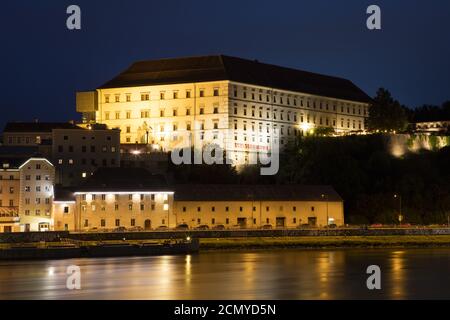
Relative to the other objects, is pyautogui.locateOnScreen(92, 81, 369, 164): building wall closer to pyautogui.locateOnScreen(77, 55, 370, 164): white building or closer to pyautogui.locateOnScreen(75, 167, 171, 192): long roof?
pyautogui.locateOnScreen(77, 55, 370, 164): white building

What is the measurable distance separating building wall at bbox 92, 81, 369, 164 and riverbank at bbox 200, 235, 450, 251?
26.2 m

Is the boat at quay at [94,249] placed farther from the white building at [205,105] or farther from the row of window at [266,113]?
the row of window at [266,113]

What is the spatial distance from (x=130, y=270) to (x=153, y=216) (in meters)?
21.1

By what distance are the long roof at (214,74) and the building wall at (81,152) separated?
1772 centimetres

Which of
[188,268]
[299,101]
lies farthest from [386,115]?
[188,268]

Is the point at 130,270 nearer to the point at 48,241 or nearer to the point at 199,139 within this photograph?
the point at 48,241

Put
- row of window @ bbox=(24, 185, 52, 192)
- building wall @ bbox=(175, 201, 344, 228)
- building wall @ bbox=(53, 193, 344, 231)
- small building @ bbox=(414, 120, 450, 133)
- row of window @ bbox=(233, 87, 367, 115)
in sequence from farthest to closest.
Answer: small building @ bbox=(414, 120, 450, 133), row of window @ bbox=(233, 87, 367, 115), row of window @ bbox=(24, 185, 52, 192), building wall @ bbox=(175, 201, 344, 228), building wall @ bbox=(53, 193, 344, 231)

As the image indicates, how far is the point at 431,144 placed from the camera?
4013 inches

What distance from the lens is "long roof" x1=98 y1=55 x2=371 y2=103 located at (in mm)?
105875

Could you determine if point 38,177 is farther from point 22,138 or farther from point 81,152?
point 22,138

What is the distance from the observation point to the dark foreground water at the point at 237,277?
46594 millimetres

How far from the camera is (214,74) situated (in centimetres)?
10525

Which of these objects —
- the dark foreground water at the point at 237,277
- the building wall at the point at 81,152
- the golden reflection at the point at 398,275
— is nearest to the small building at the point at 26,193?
the building wall at the point at 81,152

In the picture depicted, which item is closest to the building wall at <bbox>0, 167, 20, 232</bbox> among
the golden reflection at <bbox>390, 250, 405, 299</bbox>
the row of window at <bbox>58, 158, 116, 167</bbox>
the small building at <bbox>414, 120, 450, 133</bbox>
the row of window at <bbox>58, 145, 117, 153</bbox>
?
the row of window at <bbox>58, 158, 116, 167</bbox>
